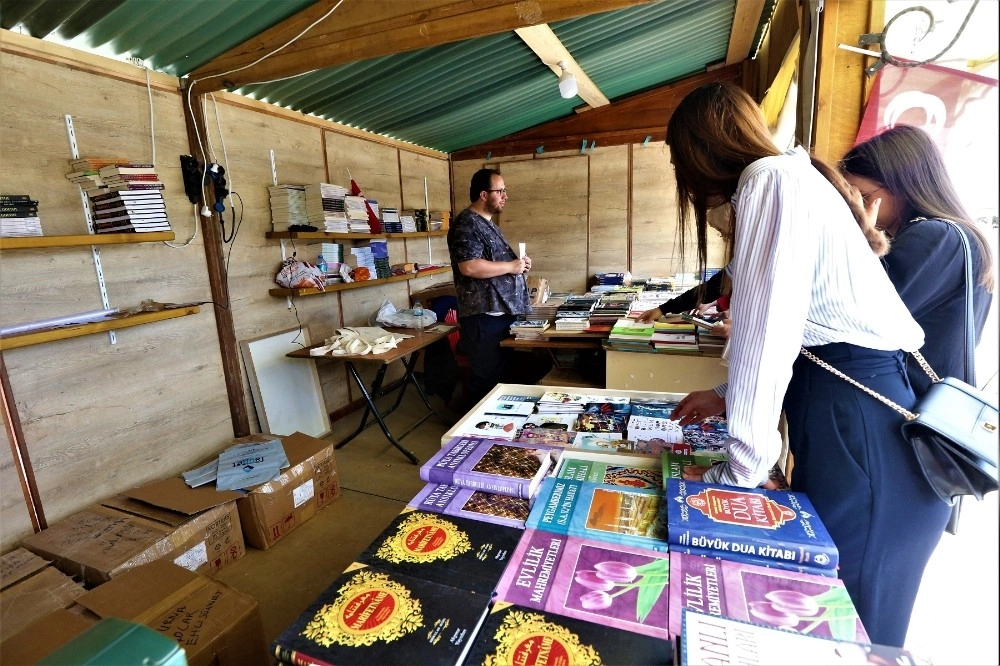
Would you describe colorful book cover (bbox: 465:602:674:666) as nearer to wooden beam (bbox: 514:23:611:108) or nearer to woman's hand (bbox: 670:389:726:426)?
woman's hand (bbox: 670:389:726:426)

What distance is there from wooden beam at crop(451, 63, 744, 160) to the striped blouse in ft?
16.5

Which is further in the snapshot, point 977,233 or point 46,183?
point 46,183

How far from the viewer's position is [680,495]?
3.30 ft

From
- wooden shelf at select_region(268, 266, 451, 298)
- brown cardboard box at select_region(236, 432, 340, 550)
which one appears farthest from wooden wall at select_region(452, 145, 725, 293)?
brown cardboard box at select_region(236, 432, 340, 550)

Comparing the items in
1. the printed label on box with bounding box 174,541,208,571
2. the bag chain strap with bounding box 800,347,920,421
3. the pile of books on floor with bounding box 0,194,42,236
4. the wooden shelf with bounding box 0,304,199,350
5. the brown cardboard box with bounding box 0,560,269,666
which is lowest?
the printed label on box with bounding box 174,541,208,571

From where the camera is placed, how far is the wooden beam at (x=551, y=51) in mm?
3236

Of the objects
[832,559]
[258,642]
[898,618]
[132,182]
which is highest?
[132,182]

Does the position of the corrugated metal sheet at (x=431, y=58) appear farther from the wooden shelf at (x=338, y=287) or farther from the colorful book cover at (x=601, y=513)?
the colorful book cover at (x=601, y=513)

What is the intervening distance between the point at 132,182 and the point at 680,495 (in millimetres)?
2717

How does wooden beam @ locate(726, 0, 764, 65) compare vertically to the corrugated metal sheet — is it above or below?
above

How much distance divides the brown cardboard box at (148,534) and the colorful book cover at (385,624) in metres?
1.68

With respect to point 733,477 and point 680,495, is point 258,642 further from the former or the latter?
point 733,477

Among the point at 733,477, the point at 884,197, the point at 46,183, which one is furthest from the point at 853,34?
the point at 46,183

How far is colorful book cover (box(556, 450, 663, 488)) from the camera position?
1187mm
